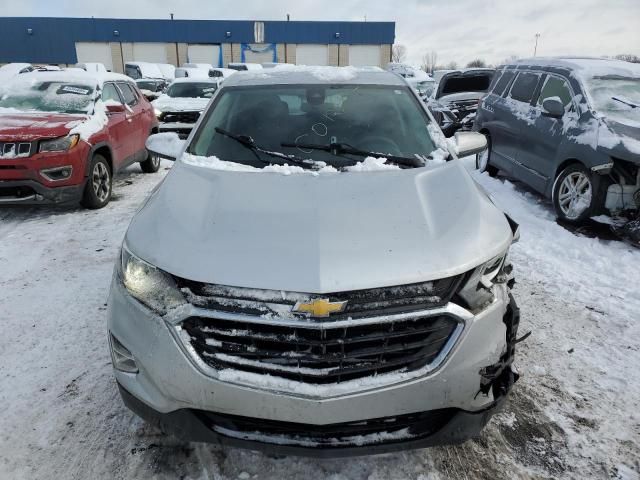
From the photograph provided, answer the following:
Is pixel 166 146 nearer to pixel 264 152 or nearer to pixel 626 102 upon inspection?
pixel 264 152

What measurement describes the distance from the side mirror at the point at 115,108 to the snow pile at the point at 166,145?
414 cm

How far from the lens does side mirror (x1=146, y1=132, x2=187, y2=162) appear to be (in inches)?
131

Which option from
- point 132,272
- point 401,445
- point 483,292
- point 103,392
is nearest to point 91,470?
point 103,392

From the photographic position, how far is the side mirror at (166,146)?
332 cm

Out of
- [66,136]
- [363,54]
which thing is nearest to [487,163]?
[66,136]

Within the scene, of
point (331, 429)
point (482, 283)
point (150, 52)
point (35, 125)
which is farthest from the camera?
point (150, 52)

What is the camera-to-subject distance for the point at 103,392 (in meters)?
2.71

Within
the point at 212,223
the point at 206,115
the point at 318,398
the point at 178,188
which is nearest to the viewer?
the point at 318,398

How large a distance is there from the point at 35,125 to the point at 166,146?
11.3ft

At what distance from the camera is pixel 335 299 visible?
5.88 feet

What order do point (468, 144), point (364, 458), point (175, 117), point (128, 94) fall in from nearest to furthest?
point (364, 458), point (468, 144), point (128, 94), point (175, 117)

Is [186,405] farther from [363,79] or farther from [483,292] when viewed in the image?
[363,79]

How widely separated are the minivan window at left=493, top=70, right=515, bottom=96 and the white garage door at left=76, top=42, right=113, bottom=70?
141ft

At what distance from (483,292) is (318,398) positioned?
0.81 m
